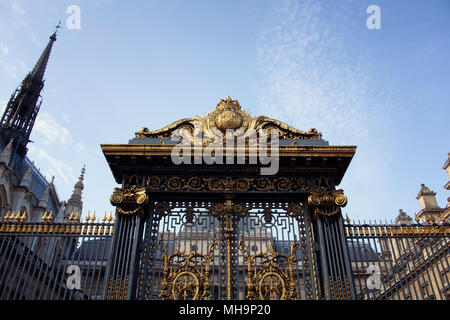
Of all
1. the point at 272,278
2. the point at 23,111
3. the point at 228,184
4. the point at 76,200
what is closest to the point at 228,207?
the point at 228,184

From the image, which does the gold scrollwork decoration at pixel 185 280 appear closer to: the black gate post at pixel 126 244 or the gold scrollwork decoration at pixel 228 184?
the black gate post at pixel 126 244

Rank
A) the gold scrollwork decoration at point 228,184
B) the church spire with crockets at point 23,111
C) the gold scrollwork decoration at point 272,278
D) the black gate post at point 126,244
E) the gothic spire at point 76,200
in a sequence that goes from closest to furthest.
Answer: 1. the black gate post at point 126,244
2. the gold scrollwork decoration at point 272,278
3. the gold scrollwork decoration at point 228,184
4. the gothic spire at point 76,200
5. the church spire with crockets at point 23,111

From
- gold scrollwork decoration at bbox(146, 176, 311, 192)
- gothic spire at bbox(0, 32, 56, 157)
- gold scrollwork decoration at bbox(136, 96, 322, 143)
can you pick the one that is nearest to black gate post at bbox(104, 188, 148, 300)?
gold scrollwork decoration at bbox(146, 176, 311, 192)

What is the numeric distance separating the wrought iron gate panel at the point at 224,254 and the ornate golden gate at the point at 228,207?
2 cm

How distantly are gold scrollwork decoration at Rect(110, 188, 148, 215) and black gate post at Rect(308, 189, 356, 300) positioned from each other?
12.7 feet

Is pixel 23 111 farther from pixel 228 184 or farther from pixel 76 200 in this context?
pixel 228 184

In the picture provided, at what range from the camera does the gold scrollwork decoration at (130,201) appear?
889 cm

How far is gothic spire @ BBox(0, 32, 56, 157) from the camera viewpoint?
1795 inches

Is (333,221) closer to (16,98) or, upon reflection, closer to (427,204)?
(427,204)

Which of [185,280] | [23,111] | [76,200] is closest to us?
[185,280]

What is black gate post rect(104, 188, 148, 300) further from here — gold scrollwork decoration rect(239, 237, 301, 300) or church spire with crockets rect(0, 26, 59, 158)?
church spire with crockets rect(0, 26, 59, 158)

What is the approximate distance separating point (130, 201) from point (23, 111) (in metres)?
46.4

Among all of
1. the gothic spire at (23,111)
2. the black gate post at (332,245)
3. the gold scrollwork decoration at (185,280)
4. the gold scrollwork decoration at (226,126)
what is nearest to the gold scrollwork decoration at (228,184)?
the black gate post at (332,245)

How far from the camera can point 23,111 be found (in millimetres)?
48656
